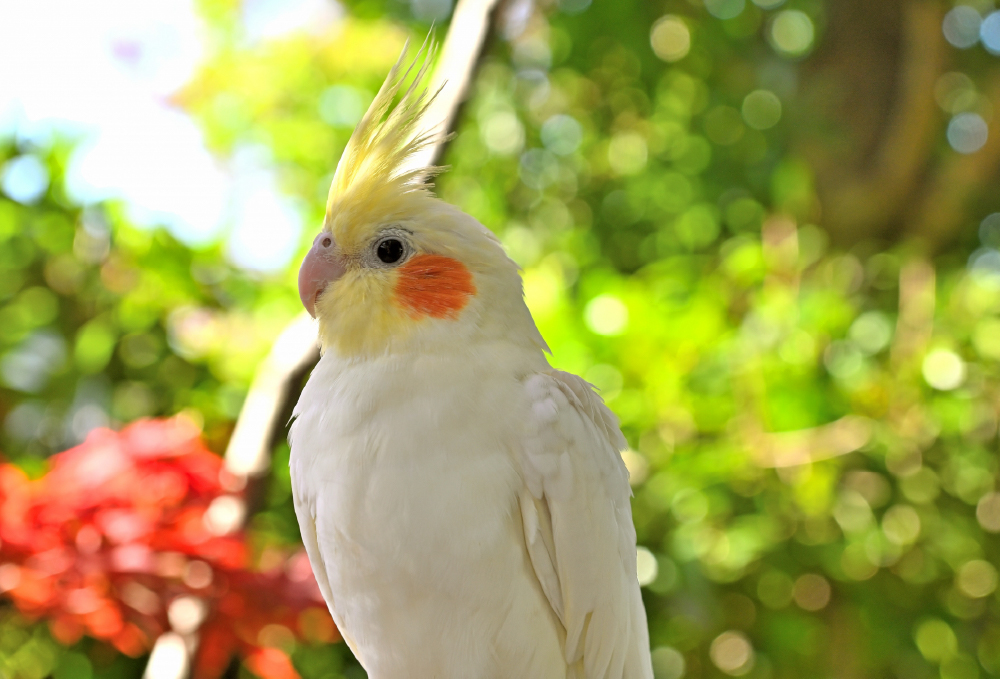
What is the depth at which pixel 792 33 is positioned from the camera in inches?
85.4

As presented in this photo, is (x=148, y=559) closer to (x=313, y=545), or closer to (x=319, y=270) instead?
(x=313, y=545)

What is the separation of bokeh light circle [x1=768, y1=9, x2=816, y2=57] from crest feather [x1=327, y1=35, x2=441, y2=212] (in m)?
1.71

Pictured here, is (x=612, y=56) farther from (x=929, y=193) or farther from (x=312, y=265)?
(x=312, y=265)

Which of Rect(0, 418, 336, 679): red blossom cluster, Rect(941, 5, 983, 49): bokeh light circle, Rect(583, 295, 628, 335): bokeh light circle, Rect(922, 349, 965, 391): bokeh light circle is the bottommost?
Rect(0, 418, 336, 679): red blossom cluster

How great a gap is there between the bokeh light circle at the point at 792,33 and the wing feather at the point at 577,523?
1798 mm

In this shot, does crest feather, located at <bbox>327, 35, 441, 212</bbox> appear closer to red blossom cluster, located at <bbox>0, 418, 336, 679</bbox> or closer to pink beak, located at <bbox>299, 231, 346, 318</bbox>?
pink beak, located at <bbox>299, 231, 346, 318</bbox>

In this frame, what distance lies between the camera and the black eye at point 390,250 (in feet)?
2.48

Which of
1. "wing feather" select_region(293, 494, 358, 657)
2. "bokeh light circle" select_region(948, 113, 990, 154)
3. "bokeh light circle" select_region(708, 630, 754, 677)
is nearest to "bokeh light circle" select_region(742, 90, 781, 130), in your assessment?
"bokeh light circle" select_region(948, 113, 990, 154)

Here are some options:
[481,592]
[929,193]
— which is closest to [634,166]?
[929,193]

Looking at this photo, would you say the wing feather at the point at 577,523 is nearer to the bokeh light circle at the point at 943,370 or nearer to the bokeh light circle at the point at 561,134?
the bokeh light circle at the point at 943,370

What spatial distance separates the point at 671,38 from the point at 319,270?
165 centimetres

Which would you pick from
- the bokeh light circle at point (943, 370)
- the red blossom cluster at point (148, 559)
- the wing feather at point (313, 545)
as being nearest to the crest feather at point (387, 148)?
the wing feather at point (313, 545)

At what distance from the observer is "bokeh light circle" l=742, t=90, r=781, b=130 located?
6.95 ft

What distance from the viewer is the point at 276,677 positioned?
48.9 inches
